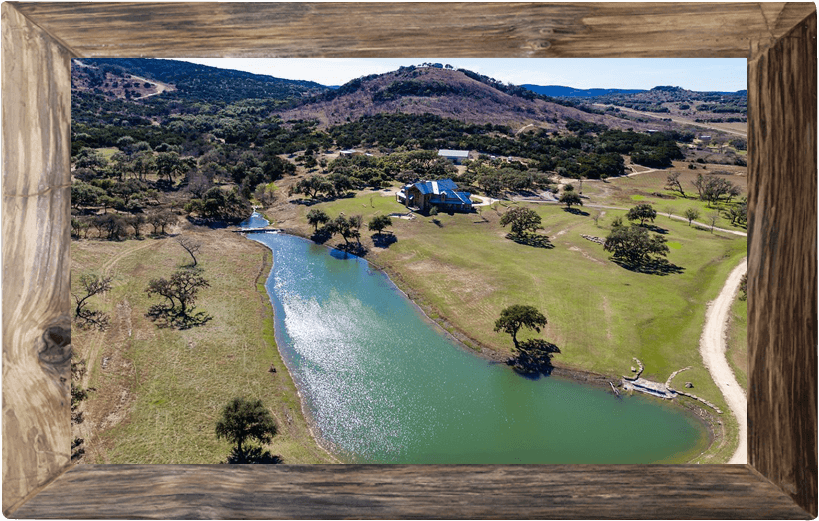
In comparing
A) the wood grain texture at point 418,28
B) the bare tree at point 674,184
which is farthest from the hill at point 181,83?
the wood grain texture at point 418,28

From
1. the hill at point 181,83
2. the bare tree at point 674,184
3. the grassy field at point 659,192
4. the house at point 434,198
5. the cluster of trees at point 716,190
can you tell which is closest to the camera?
the grassy field at point 659,192

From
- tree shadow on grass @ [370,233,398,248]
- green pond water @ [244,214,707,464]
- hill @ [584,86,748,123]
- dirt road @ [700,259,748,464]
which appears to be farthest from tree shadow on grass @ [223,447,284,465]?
hill @ [584,86,748,123]

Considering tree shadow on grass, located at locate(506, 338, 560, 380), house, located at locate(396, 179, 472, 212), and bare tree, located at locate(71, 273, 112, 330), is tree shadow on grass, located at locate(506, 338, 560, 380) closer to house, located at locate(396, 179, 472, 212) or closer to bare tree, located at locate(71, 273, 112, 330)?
bare tree, located at locate(71, 273, 112, 330)

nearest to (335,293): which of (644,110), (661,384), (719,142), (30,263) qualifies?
(661,384)

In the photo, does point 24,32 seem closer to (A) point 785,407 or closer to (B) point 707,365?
(A) point 785,407

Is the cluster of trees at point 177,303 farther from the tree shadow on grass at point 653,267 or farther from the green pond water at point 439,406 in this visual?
the tree shadow on grass at point 653,267

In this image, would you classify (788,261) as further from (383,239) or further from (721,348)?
(383,239)

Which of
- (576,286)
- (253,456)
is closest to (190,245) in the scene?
(253,456)
